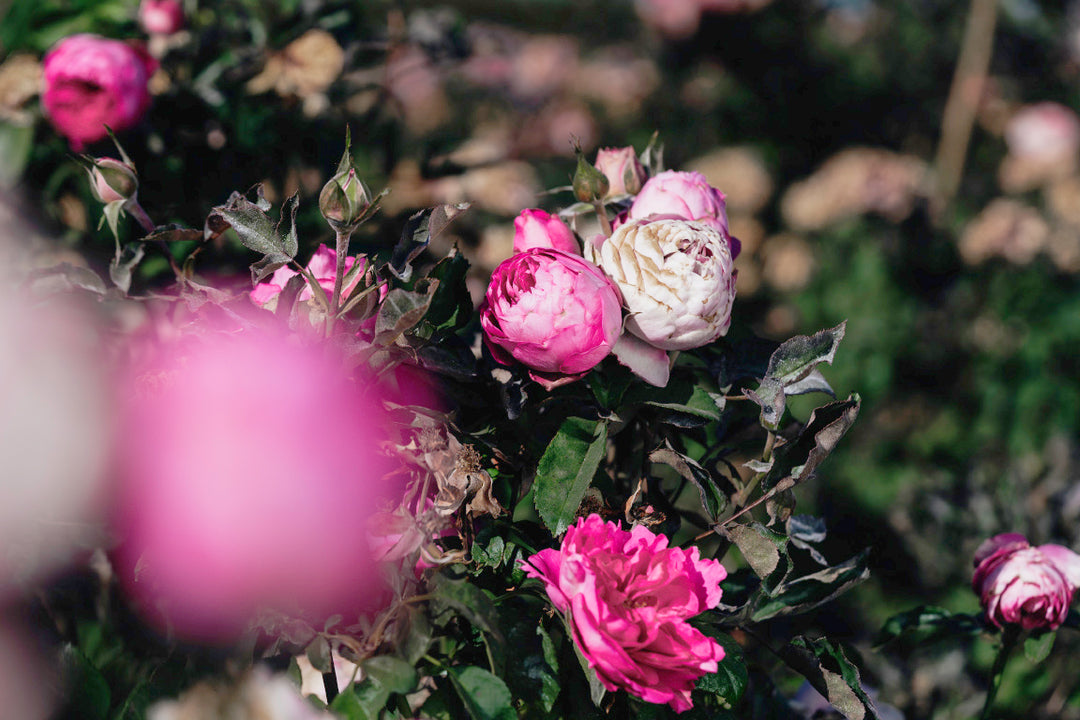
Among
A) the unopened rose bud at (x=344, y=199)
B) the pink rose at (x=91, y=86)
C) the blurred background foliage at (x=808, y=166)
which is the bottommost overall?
the blurred background foliage at (x=808, y=166)

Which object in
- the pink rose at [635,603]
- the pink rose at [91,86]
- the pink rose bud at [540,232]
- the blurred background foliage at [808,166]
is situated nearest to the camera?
the pink rose at [635,603]

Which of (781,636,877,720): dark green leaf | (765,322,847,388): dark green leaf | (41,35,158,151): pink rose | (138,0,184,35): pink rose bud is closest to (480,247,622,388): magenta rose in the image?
(765,322,847,388): dark green leaf

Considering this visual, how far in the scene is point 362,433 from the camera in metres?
0.49

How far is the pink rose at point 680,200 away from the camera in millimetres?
539

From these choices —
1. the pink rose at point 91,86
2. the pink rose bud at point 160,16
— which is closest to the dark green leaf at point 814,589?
the pink rose at point 91,86

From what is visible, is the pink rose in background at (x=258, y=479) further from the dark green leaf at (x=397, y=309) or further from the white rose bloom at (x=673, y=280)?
the white rose bloom at (x=673, y=280)

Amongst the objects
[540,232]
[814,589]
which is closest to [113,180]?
[540,232]

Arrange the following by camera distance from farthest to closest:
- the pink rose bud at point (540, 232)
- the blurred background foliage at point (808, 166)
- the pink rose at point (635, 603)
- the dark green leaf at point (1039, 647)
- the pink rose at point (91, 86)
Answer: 1. the blurred background foliage at point (808, 166)
2. the pink rose at point (91, 86)
3. the dark green leaf at point (1039, 647)
4. the pink rose bud at point (540, 232)
5. the pink rose at point (635, 603)

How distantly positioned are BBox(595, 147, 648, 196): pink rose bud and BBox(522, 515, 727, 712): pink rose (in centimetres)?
25

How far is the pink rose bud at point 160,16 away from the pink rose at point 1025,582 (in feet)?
3.18

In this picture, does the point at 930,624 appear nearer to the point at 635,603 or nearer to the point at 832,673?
the point at 832,673

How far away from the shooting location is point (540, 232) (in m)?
0.53

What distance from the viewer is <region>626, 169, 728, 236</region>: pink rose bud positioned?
1.77 ft

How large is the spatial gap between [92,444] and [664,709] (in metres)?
0.47
